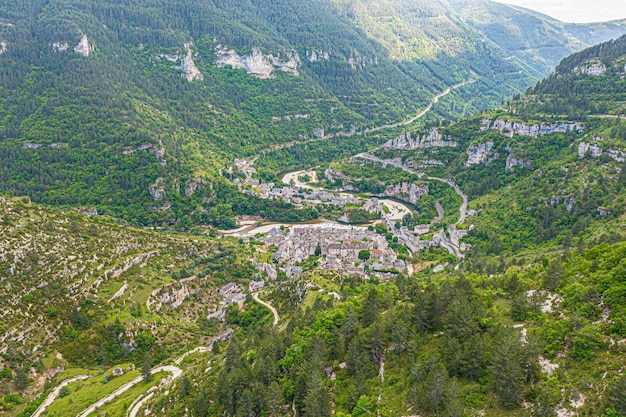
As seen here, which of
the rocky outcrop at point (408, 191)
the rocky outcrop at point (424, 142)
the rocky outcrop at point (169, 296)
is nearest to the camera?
the rocky outcrop at point (169, 296)

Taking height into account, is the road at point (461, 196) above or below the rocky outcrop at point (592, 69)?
below

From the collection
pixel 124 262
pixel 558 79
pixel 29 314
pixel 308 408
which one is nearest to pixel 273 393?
pixel 308 408

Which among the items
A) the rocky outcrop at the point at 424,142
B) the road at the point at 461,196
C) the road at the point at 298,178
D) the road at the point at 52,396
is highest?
the rocky outcrop at the point at 424,142

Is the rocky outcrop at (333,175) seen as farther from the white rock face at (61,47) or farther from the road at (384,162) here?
the white rock face at (61,47)

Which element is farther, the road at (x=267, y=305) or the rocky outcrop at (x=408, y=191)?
the rocky outcrop at (x=408, y=191)

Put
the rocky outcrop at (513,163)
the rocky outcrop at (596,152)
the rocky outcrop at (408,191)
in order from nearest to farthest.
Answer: the rocky outcrop at (596,152), the rocky outcrop at (513,163), the rocky outcrop at (408,191)

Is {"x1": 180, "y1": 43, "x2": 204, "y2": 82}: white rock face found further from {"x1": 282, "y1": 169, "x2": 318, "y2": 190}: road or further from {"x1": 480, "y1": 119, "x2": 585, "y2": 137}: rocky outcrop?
{"x1": 480, "y1": 119, "x2": 585, "y2": 137}: rocky outcrop

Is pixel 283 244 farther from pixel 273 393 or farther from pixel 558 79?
pixel 558 79

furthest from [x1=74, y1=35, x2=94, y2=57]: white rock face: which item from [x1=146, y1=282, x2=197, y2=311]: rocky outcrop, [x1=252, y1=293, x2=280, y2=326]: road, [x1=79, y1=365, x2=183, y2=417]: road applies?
[x1=79, y1=365, x2=183, y2=417]: road

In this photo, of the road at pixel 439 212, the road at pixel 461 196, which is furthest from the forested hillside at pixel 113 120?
the road at pixel 461 196
